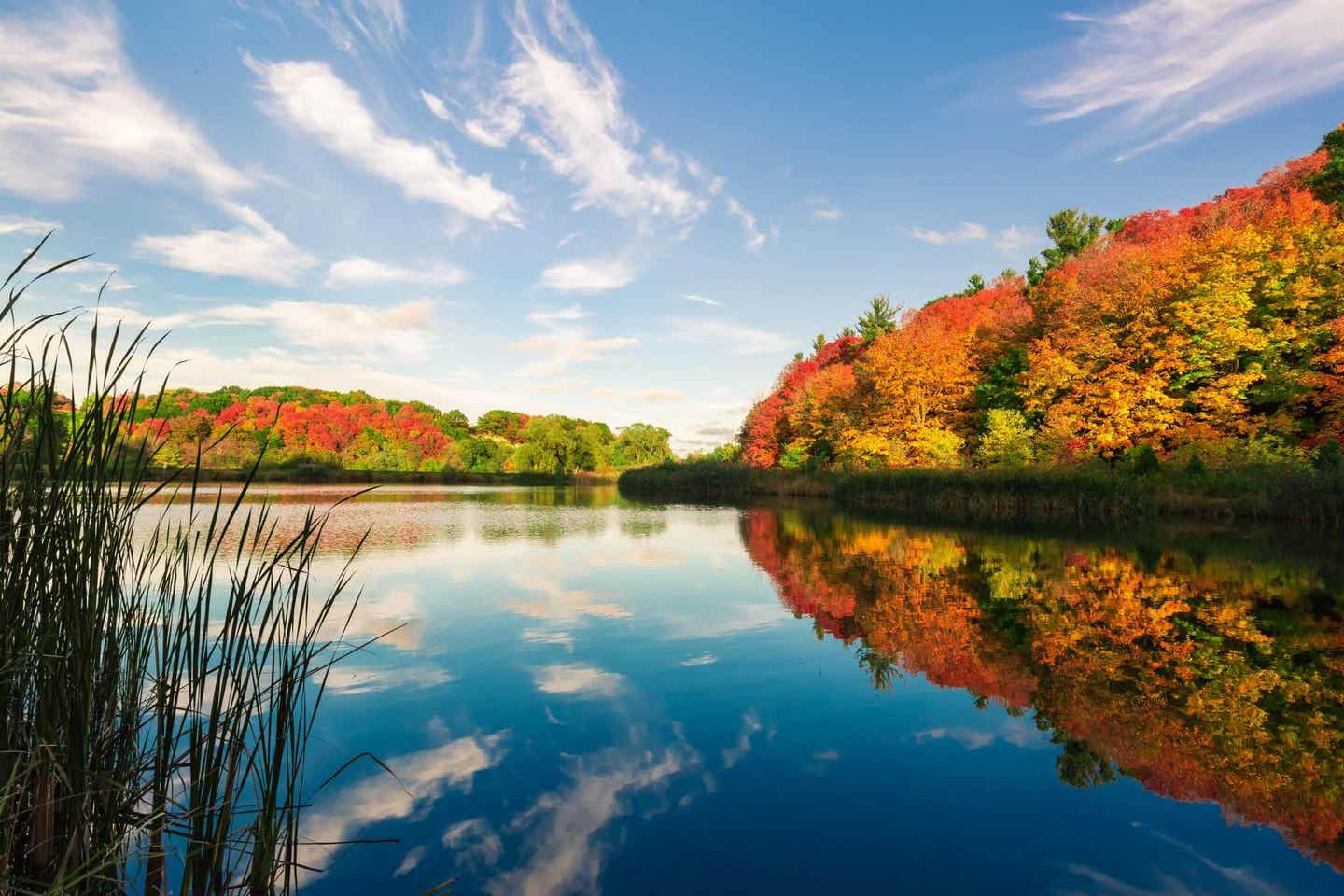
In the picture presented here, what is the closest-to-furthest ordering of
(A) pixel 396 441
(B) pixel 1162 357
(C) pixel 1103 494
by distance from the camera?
(C) pixel 1103 494
(B) pixel 1162 357
(A) pixel 396 441

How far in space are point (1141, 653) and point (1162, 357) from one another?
26152 mm

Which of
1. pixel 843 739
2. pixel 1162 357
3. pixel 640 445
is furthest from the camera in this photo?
pixel 640 445

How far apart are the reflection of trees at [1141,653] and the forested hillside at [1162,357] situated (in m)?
14.9

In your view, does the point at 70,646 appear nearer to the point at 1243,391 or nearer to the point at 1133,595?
the point at 1133,595

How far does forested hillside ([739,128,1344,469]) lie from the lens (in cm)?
2495

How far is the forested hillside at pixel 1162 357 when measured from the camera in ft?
81.9

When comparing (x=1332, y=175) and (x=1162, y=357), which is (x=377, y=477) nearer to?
(x=1162, y=357)

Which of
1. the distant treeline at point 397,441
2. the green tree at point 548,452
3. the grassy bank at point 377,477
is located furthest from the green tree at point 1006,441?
the green tree at point 548,452

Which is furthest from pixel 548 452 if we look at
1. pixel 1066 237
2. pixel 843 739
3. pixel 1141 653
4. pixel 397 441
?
pixel 843 739

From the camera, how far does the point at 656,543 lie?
1898 centimetres

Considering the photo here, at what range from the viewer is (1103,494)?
78.5ft

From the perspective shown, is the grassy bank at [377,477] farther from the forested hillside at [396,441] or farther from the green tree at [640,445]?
the green tree at [640,445]

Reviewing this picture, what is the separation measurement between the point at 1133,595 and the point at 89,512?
43.0 feet

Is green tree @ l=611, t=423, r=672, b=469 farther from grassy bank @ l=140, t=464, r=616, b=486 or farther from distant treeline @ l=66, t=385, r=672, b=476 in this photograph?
grassy bank @ l=140, t=464, r=616, b=486
